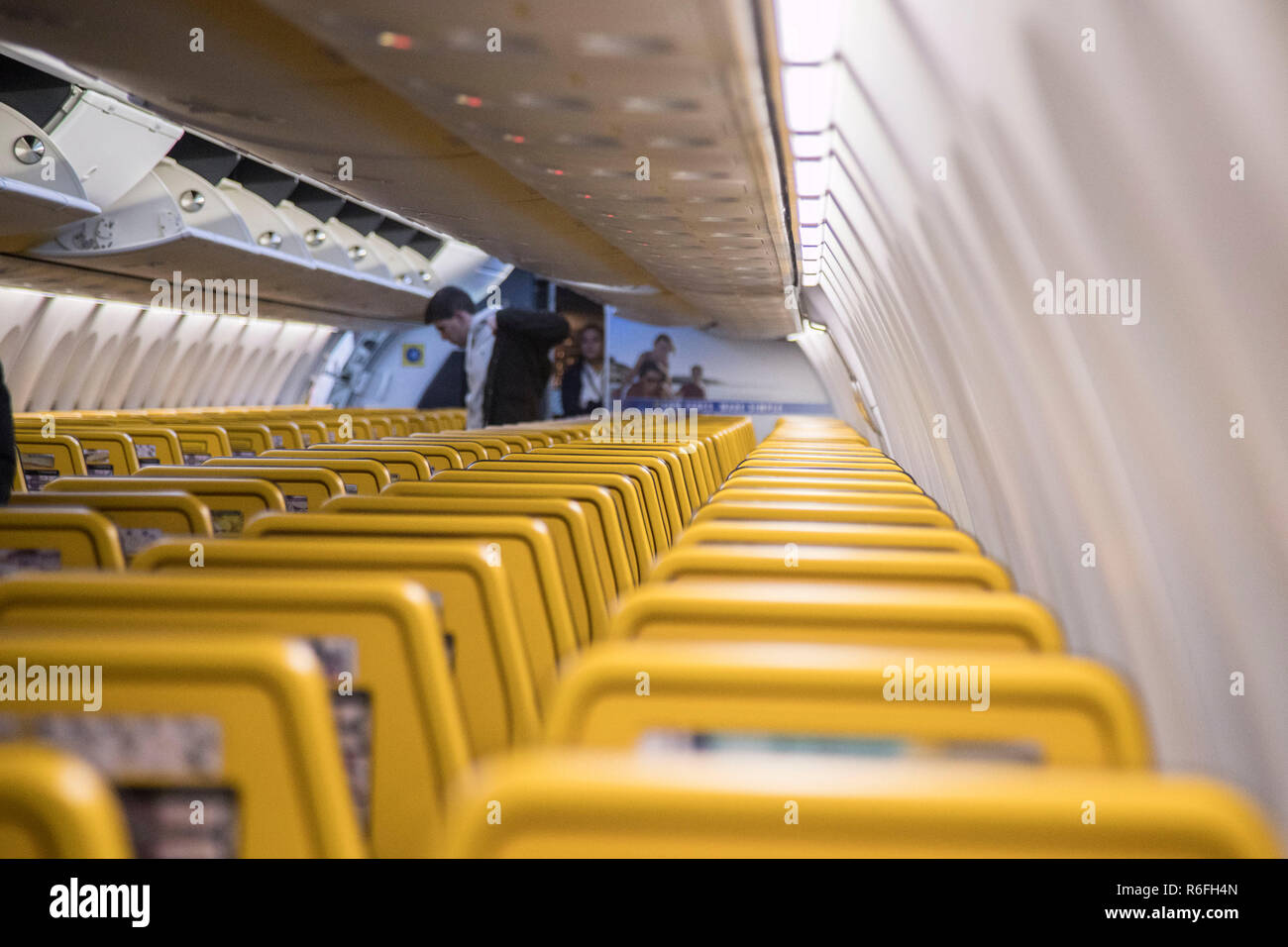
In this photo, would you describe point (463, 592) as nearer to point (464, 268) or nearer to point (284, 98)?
point (284, 98)

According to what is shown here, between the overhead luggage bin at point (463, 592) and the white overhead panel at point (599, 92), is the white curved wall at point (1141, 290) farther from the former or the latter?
the overhead luggage bin at point (463, 592)

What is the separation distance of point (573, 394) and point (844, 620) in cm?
2965

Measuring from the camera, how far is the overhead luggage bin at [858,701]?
162cm

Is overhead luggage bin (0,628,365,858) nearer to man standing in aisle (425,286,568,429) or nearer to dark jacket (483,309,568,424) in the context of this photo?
man standing in aisle (425,286,568,429)

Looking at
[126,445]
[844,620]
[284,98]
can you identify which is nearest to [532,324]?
[126,445]

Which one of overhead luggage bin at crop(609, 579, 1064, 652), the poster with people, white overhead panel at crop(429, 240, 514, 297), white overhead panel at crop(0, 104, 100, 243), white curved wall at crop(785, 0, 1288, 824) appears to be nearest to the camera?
overhead luggage bin at crop(609, 579, 1064, 652)

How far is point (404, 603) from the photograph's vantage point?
6.51 ft

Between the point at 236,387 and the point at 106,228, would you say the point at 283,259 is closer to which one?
the point at 106,228

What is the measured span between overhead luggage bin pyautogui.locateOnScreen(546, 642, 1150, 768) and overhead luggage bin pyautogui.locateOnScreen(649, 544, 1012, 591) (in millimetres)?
982

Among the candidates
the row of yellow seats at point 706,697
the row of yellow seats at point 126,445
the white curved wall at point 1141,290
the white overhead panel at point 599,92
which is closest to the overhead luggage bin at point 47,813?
the row of yellow seats at point 706,697

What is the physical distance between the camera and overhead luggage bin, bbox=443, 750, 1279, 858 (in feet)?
3.82

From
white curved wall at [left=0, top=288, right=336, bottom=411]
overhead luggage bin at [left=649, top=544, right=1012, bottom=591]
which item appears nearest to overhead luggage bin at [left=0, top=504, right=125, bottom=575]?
overhead luggage bin at [left=649, top=544, right=1012, bottom=591]

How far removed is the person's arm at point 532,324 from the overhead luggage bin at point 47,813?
11.3 metres
